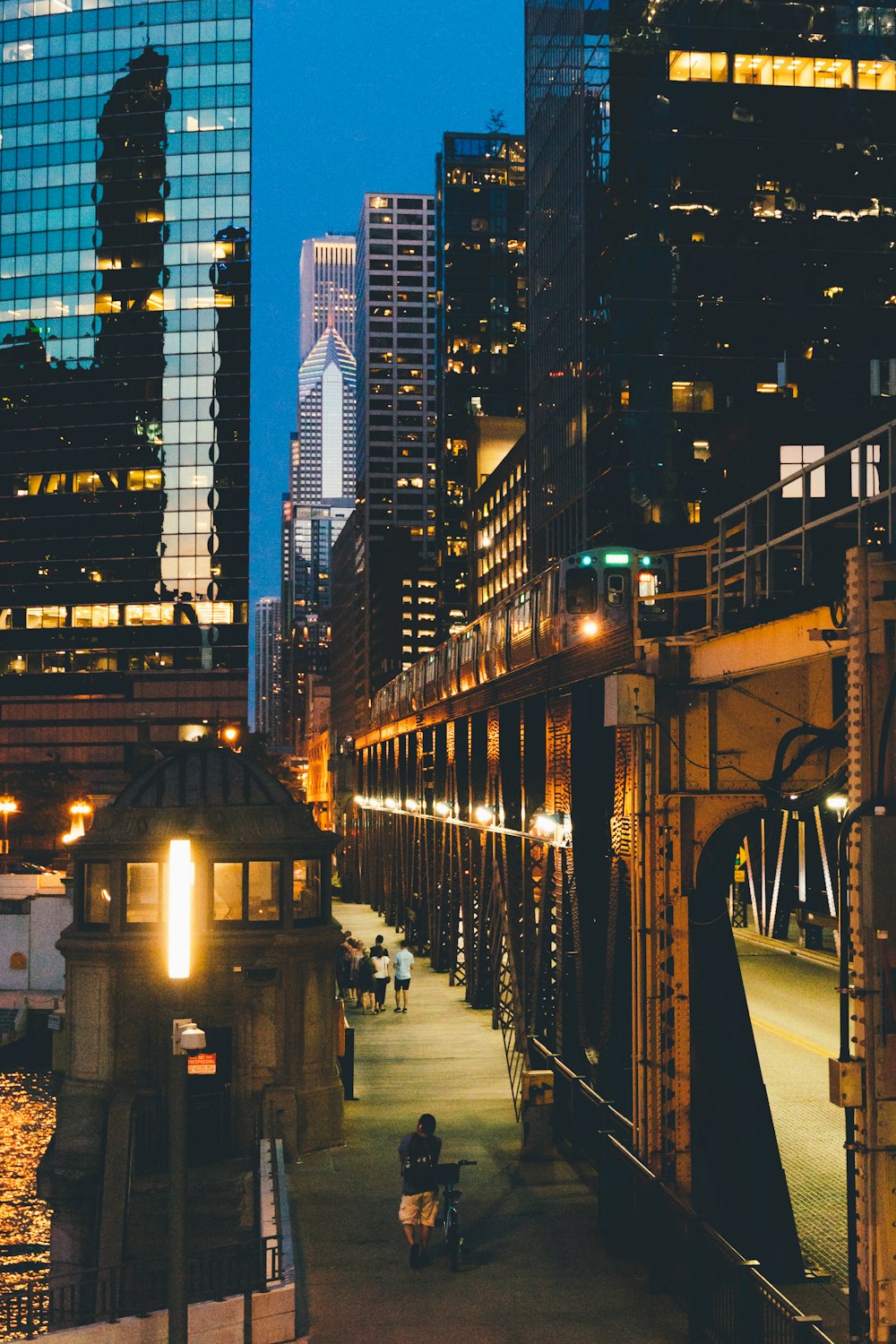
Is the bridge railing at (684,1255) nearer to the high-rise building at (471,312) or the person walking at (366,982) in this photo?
the person walking at (366,982)

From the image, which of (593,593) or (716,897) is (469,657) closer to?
(593,593)

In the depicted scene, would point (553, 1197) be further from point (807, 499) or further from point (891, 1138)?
point (807, 499)

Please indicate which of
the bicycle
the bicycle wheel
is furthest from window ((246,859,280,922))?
the bicycle wheel

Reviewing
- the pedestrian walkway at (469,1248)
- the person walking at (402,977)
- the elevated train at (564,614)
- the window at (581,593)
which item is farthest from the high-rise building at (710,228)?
the pedestrian walkway at (469,1248)

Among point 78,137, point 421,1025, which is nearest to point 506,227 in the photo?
point 78,137

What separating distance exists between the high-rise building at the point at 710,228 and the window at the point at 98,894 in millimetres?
66635

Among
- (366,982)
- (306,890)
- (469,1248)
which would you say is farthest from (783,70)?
(469,1248)

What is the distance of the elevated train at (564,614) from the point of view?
755 inches

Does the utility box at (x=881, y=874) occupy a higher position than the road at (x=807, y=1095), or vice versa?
the utility box at (x=881, y=874)

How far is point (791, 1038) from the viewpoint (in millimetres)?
26688

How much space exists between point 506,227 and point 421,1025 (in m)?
182

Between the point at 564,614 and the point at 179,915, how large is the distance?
28.0ft

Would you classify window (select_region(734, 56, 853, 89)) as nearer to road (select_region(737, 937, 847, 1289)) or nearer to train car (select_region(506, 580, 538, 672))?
road (select_region(737, 937, 847, 1289))

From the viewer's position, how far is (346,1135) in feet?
65.8
